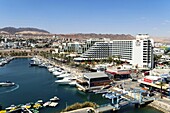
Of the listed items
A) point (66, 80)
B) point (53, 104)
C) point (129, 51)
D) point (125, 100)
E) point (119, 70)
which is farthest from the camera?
point (129, 51)

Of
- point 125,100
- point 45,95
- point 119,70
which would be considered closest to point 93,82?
point 125,100

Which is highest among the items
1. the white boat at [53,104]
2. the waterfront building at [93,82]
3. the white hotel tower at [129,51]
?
the white hotel tower at [129,51]

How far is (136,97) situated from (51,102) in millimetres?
12159

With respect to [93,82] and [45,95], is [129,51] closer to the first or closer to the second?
[93,82]

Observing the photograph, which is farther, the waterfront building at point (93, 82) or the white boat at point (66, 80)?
the white boat at point (66, 80)

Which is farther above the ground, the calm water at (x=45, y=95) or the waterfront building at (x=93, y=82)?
the waterfront building at (x=93, y=82)

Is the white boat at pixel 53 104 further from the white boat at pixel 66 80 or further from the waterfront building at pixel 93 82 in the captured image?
the white boat at pixel 66 80

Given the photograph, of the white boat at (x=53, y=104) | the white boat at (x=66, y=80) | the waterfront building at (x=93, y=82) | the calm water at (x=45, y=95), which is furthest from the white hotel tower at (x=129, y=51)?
the white boat at (x=53, y=104)

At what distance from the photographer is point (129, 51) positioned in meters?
65.2

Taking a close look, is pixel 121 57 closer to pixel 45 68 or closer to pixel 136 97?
pixel 45 68

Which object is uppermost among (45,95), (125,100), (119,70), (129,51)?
(129,51)

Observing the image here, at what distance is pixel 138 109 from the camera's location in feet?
96.2

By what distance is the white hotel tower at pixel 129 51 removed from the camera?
186ft

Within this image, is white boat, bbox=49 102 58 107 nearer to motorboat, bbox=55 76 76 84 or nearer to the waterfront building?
the waterfront building
